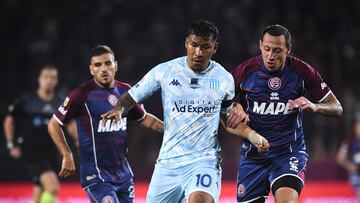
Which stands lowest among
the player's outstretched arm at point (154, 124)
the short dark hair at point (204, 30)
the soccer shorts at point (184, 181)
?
the soccer shorts at point (184, 181)

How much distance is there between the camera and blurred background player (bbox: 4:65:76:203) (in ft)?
32.1

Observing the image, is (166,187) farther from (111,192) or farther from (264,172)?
(264,172)

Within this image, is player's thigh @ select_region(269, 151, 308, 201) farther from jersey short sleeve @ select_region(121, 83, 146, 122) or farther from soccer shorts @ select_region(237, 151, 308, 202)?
jersey short sleeve @ select_region(121, 83, 146, 122)

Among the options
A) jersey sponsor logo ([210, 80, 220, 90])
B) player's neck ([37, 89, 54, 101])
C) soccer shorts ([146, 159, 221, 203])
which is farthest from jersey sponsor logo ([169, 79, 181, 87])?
player's neck ([37, 89, 54, 101])

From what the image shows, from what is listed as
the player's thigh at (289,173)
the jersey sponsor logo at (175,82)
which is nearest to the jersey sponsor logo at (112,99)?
the jersey sponsor logo at (175,82)

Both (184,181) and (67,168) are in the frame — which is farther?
(67,168)

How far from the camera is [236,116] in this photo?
20.2 ft

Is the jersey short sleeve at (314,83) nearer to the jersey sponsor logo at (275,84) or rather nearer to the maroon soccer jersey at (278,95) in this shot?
the maroon soccer jersey at (278,95)

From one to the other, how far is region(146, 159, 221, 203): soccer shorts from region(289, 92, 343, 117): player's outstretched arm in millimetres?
833

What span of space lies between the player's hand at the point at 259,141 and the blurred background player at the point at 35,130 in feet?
14.2

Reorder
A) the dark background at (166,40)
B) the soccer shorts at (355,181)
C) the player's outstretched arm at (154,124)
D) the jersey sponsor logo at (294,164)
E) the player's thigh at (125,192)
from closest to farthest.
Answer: the jersey sponsor logo at (294,164)
the player's thigh at (125,192)
the player's outstretched arm at (154,124)
the dark background at (166,40)
the soccer shorts at (355,181)

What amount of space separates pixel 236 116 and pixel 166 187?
854 millimetres

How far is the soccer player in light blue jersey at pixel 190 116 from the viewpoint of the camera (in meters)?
5.90

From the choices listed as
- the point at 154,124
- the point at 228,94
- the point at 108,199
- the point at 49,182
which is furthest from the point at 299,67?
the point at 49,182
